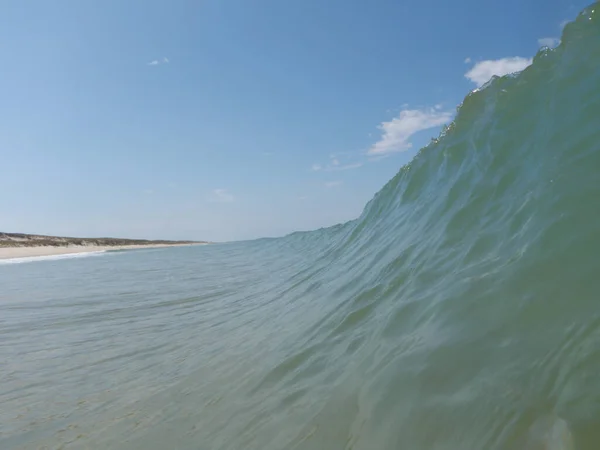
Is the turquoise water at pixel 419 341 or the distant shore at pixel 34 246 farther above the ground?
the distant shore at pixel 34 246

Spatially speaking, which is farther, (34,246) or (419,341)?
(34,246)

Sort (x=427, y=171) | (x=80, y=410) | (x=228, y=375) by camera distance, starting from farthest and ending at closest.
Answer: (x=427, y=171), (x=228, y=375), (x=80, y=410)

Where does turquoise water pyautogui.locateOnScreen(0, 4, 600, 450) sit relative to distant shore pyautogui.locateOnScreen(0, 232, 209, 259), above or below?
below

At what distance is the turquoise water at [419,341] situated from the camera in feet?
7.88

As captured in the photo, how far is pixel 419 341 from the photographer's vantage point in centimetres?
340

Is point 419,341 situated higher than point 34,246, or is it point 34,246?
point 34,246

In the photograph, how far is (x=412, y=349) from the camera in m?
3.32

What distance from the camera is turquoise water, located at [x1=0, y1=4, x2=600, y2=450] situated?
2402 millimetres

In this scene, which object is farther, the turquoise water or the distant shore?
the distant shore

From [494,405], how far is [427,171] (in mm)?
8603

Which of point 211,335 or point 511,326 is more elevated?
point 511,326

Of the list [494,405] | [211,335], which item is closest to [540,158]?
[494,405]

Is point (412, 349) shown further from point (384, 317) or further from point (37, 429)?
point (37, 429)

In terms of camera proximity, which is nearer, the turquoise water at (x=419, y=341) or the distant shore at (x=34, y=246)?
the turquoise water at (x=419, y=341)
